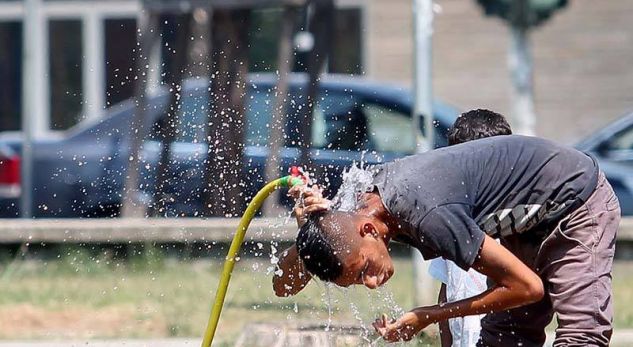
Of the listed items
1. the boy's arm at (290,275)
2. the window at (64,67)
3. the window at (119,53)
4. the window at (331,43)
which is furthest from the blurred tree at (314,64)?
the window at (64,67)

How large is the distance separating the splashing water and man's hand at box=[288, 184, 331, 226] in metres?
0.07

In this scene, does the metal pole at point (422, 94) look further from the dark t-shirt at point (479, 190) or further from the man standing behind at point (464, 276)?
the dark t-shirt at point (479, 190)

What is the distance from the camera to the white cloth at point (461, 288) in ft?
19.3

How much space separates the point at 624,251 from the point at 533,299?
551 centimetres

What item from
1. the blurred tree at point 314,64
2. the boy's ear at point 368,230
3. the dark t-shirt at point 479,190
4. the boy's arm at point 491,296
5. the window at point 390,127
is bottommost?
the window at point 390,127

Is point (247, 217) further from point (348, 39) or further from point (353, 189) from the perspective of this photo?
point (348, 39)

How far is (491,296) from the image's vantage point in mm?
4660

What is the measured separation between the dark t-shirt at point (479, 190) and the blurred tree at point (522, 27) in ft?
26.6

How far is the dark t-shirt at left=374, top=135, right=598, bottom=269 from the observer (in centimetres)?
457

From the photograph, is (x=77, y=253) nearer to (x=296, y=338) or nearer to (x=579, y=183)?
(x=296, y=338)

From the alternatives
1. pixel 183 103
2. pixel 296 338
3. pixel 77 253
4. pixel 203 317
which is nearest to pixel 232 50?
pixel 183 103

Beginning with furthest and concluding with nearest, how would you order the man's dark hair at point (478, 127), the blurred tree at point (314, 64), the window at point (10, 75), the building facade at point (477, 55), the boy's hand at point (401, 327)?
the window at point (10, 75)
the building facade at point (477, 55)
the blurred tree at point (314, 64)
the man's dark hair at point (478, 127)
the boy's hand at point (401, 327)

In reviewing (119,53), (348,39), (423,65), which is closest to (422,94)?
(423,65)

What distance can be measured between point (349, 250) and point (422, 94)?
3.92 meters
